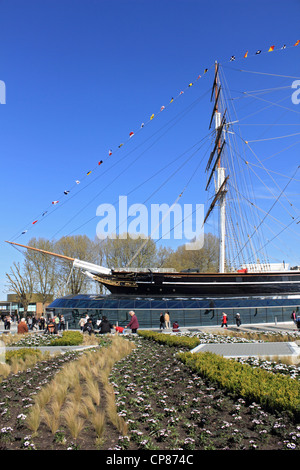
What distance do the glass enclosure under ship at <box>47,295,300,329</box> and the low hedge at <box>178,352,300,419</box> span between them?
748 inches

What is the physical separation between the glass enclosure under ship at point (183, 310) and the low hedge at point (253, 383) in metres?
19.0

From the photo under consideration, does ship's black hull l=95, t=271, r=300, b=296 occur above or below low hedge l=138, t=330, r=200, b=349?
above

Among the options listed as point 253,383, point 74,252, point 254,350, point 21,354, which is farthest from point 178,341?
point 74,252

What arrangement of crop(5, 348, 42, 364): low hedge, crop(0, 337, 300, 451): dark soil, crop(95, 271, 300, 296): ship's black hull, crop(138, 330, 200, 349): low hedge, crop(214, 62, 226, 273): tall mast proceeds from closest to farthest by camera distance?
crop(0, 337, 300, 451): dark soil → crop(5, 348, 42, 364): low hedge → crop(138, 330, 200, 349): low hedge → crop(95, 271, 300, 296): ship's black hull → crop(214, 62, 226, 273): tall mast

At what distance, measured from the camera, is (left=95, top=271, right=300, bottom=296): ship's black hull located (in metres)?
34.8

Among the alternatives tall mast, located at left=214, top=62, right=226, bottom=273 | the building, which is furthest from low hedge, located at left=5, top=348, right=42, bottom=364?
the building

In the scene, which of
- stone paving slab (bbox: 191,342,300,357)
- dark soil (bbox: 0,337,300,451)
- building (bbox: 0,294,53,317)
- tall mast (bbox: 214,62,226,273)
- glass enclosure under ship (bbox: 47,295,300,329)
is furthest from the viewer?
building (bbox: 0,294,53,317)

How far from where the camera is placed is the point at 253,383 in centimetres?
746

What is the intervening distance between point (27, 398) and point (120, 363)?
4.41 meters

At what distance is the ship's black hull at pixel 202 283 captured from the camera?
34.8 meters

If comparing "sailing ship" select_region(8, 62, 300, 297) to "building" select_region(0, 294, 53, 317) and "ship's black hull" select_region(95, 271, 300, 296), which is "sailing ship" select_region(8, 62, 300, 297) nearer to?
"ship's black hull" select_region(95, 271, 300, 296)

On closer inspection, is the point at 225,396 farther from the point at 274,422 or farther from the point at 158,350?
the point at 158,350

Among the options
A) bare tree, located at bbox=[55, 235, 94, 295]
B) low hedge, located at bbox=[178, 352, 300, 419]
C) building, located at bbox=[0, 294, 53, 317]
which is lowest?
building, located at bbox=[0, 294, 53, 317]

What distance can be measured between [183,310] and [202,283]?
21.7 feet
